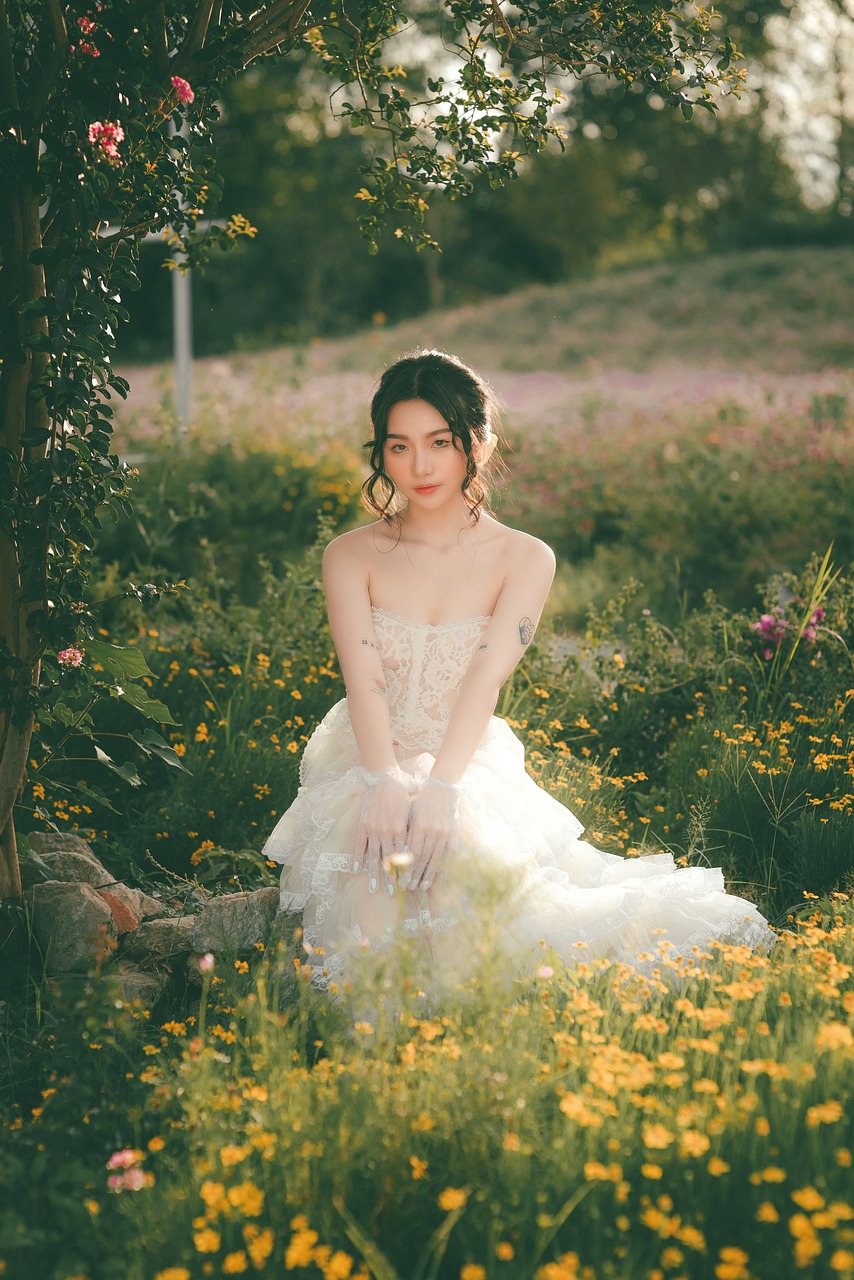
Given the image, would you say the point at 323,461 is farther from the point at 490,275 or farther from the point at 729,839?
the point at 490,275

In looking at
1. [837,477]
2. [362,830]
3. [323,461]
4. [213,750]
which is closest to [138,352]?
[323,461]

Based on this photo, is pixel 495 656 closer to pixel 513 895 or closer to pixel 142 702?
pixel 513 895

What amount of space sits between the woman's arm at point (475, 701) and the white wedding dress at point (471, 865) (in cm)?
6

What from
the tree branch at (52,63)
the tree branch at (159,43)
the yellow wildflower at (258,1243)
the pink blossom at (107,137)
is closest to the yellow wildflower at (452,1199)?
the yellow wildflower at (258,1243)

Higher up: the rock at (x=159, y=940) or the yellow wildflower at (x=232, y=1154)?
the yellow wildflower at (x=232, y=1154)

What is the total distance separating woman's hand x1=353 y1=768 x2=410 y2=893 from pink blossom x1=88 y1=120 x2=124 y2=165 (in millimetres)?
1477

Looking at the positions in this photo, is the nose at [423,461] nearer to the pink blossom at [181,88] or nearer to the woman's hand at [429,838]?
the woman's hand at [429,838]

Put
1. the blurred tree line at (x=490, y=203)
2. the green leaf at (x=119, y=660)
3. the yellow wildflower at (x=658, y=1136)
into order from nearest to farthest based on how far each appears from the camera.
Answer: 1. the yellow wildflower at (x=658, y=1136)
2. the green leaf at (x=119, y=660)
3. the blurred tree line at (x=490, y=203)

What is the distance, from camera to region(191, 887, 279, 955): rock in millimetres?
2586

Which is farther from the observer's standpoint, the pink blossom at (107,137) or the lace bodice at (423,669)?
the lace bodice at (423,669)

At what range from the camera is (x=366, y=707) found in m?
2.76

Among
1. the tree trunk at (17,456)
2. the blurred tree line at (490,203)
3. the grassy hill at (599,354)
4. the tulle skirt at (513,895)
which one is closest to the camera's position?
the tree trunk at (17,456)

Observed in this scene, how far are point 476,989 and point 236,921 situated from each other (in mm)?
932

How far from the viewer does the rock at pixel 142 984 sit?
96.0 inches
